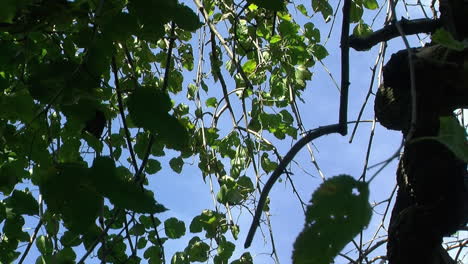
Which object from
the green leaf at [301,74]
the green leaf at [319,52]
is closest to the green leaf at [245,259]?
the green leaf at [301,74]

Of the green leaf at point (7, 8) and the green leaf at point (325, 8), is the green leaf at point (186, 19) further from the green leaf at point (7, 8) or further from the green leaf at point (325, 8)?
the green leaf at point (325, 8)

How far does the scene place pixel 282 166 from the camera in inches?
31.0

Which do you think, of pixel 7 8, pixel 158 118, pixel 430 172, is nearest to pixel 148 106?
pixel 158 118

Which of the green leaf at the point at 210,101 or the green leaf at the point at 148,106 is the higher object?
Result: the green leaf at the point at 210,101

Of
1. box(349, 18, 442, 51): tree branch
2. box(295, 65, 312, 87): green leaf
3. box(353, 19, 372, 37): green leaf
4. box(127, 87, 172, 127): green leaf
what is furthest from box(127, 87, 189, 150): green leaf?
box(353, 19, 372, 37): green leaf

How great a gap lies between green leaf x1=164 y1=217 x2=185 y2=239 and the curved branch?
1.22 metres

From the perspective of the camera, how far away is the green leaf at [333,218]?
1.71ft

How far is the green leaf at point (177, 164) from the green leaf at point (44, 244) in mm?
621

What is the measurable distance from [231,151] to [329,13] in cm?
66

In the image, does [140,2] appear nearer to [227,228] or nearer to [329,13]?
[227,228]

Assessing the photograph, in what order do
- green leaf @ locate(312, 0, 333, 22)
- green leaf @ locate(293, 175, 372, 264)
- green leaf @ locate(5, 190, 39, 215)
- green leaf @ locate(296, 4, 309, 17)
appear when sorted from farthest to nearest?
green leaf @ locate(296, 4, 309, 17) < green leaf @ locate(312, 0, 333, 22) < green leaf @ locate(5, 190, 39, 215) < green leaf @ locate(293, 175, 372, 264)

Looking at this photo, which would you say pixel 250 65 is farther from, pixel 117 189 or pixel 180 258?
pixel 117 189

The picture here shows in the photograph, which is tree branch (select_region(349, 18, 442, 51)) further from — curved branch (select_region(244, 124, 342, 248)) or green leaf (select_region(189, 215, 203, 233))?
green leaf (select_region(189, 215, 203, 233))

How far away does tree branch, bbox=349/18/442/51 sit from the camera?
1.43 meters
